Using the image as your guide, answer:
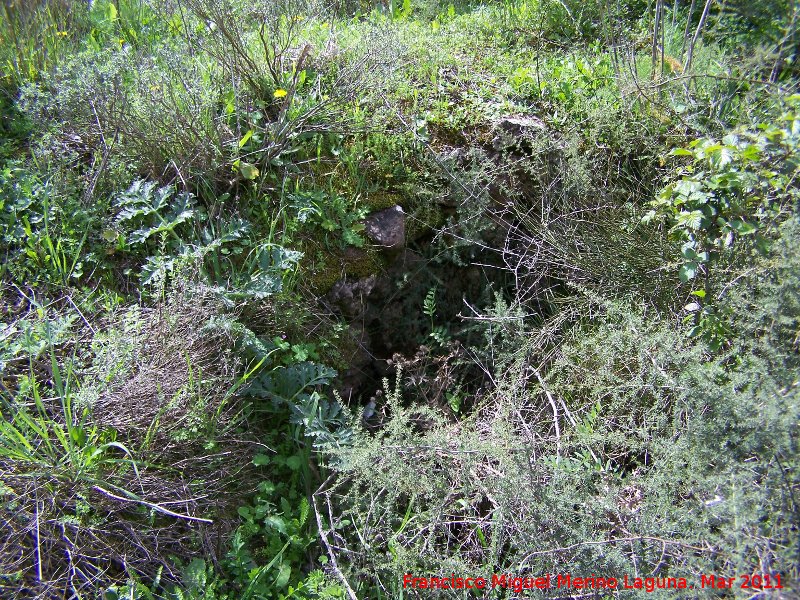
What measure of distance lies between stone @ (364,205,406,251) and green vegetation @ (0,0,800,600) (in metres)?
0.02

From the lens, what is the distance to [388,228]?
3309 mm

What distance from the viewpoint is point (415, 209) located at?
3436mm

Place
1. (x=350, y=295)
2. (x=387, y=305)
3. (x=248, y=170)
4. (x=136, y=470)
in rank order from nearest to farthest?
(x=136, y=470) < (x=248, y=170) < (x=350, y=295) < (x=387, y=305)

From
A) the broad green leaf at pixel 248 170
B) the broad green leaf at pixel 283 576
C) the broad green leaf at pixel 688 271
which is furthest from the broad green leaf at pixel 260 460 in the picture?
the broad green leaf at pixel 688 271

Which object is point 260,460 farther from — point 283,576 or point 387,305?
point 387,305

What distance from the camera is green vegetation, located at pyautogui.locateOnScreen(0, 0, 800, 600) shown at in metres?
2.19

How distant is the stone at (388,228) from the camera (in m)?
3.29

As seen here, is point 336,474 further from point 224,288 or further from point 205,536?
point 224,288

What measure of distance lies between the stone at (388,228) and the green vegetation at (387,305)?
0.06 feet

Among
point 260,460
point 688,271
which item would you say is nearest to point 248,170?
point 260,460

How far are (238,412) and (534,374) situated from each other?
1.50 m

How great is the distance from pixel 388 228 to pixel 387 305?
0.44 m

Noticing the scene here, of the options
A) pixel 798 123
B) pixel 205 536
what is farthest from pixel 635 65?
pixel 205 536

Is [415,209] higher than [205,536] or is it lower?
higher
